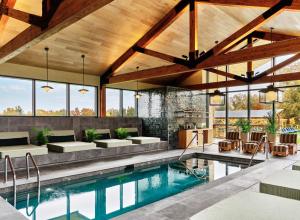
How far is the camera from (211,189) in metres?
4.55

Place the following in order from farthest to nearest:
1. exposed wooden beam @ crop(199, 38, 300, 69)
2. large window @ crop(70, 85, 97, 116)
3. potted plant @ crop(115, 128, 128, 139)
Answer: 1. potted plant @ crop(115, 128, 128, 139)
2. large window @ crop(70, 85, 97, 116)
3. exposed wooden beam @ crop(199, 38, 300, 69)

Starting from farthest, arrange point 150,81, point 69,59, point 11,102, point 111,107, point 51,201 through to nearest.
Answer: point 150,81, point 111,107, point 69,59, point 11,102, point 51,201

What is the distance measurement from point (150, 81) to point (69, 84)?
427 cm

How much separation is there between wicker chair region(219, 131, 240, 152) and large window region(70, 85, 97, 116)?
5403mm

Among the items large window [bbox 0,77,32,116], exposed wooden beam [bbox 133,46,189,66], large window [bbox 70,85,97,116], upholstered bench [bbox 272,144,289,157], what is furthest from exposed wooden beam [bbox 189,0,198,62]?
large window [bbox 0,77,32,116]

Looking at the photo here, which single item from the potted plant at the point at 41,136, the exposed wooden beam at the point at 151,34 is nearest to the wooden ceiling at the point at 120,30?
the exposed wooden beam at the point at 151,34

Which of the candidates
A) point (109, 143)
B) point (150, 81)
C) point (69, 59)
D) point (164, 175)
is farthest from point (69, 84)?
point (164, 175)

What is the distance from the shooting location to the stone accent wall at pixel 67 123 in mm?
7707

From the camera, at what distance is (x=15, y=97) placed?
27.3 ft

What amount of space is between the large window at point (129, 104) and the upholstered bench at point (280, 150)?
630 cm

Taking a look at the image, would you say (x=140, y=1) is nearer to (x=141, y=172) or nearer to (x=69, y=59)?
(x=69, y=59)

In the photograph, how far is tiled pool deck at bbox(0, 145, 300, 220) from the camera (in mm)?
3475

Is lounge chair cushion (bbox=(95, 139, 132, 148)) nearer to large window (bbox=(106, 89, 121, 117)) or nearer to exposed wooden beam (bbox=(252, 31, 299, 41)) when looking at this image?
large window (bbox=(106, 89, 121, 117))

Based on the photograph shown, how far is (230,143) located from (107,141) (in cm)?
473
